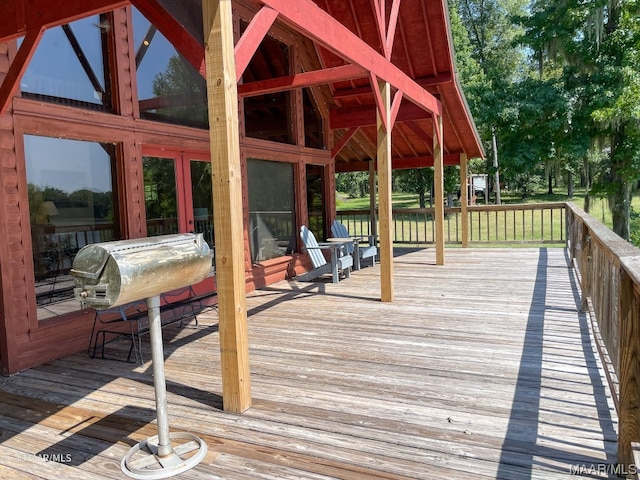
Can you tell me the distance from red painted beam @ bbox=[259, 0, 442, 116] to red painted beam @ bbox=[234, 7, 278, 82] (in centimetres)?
9

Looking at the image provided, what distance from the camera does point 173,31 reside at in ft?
10.1

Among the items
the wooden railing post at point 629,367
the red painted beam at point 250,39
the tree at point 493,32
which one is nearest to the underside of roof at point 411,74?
the red painted beam at point 250,39

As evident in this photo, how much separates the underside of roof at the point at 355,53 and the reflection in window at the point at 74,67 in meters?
0.53

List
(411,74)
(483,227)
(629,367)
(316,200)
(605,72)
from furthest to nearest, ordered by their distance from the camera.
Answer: (483,227) → (605,72) → (316,200) → (411,74) → (629,367)

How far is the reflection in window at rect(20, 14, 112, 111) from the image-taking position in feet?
13.4

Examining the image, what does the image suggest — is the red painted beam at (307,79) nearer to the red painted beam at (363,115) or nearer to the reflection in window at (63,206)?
the reflection in window at (63,206)

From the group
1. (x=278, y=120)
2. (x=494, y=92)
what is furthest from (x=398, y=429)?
(x=494, y=92)

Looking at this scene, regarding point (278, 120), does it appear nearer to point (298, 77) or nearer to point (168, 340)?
point (298, 77)

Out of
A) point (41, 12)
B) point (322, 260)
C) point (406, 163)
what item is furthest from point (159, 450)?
point (406, 163)

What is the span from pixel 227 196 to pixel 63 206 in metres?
2.45

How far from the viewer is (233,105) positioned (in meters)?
2.73

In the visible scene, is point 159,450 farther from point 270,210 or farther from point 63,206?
point 270,210

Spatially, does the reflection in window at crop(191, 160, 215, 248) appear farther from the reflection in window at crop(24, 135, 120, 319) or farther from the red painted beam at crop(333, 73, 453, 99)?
the red painted beam at crop(333, 73, 453, 99)

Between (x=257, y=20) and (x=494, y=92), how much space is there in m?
12.8
